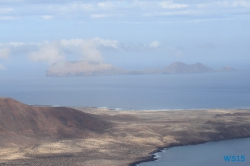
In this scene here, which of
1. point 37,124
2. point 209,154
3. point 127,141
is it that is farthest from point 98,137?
point 209,154

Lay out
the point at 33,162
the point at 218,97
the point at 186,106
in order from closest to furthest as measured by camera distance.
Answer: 1. the point at 33,162
2. the point at 186,106
3. the point at 218,97

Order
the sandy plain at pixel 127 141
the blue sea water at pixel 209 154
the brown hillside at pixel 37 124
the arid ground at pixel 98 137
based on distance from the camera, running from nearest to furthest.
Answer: the blue sea water at pixel 209 154
the sandy plain at pixel 127 141
the arid ground at pixel 98 137
the brown hillside at pixel 37 124

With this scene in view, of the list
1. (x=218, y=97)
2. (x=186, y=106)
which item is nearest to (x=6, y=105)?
(x=186, y=106)

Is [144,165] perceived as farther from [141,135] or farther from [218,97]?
[218,97]

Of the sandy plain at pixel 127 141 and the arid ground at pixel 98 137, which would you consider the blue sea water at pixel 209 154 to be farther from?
the arid ground at pixel 98 137

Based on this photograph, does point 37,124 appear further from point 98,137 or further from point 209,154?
point 209,154

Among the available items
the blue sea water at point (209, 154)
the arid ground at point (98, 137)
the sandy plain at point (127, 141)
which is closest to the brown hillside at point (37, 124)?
the arid ground at point (98, 137)

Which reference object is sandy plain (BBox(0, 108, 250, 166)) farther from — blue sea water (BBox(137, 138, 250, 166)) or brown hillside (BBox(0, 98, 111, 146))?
brown hillside (BBox(0, 98, 111, 146))
